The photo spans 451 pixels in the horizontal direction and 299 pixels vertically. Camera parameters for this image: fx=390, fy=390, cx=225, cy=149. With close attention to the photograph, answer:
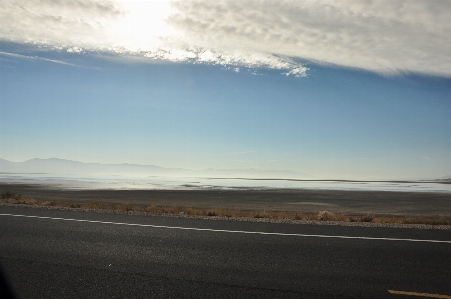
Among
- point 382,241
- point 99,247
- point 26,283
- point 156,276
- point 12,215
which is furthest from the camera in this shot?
point 12,215

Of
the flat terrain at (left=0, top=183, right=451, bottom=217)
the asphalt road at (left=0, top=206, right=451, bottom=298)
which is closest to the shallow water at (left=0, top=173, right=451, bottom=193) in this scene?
the flat terrain at (left=0, top=183, right=451, bottom=217)

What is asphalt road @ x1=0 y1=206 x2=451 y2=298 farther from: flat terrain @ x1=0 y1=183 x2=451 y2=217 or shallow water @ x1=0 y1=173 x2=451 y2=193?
shallow water @ x1=0 y1=173 x2=451 y2=193

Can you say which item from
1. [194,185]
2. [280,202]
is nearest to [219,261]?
[280,202]

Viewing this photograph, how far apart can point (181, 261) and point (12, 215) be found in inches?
317

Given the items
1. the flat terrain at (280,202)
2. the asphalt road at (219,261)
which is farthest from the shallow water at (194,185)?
the asphalt road at (219,261)

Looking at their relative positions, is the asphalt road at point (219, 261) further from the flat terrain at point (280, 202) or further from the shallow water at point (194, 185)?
the shallow water at point (194, 185)

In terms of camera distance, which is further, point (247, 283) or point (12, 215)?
point (12, 215)

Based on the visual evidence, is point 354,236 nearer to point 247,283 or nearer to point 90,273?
point 247,283

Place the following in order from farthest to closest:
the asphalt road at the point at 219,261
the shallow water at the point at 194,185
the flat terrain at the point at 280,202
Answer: the shallow water at the point at 194,185 < the flat terrain at the point at 280,202 < the asphalt road at the point at 219,261

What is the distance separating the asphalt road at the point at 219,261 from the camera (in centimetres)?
545

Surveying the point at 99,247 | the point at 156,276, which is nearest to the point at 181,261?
the point at 156,276

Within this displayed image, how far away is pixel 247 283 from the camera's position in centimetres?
570

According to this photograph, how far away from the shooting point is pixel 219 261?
6.88 metres

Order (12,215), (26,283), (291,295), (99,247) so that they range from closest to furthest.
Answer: (291,295)
(26,283)
(99,247)
(12,215)
